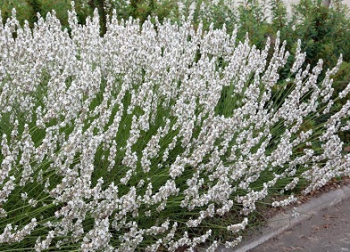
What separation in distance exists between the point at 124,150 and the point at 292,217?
153cm

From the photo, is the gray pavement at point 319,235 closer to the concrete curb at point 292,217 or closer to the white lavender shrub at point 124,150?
the concrete curb at point 292,217

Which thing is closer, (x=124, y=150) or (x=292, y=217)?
(x=124, y=150)

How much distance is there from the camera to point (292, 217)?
4418 millimetres

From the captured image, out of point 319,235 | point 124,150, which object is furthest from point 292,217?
point 124,150

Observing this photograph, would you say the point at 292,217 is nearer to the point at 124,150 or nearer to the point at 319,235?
the point at 319,235

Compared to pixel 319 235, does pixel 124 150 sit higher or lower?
higher

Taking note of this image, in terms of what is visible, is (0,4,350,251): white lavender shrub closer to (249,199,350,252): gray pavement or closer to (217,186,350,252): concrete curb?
(217,186,350,252): concrete curb

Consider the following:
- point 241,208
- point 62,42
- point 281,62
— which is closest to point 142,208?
point 241,208

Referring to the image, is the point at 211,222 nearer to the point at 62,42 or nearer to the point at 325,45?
the point at 62,42

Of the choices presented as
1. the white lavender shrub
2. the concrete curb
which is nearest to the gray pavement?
the concrete curb

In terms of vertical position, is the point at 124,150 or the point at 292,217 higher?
the point at 124,150

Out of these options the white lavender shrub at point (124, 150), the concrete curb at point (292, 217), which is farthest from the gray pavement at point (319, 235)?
the white lavender shrub at point (124, 150)

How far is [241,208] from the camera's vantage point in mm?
4121

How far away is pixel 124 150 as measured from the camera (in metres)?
3.62
